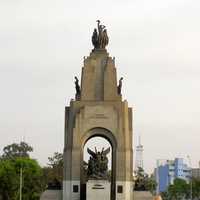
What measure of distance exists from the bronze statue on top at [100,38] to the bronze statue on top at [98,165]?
7.97 meters

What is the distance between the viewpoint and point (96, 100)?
52.7m

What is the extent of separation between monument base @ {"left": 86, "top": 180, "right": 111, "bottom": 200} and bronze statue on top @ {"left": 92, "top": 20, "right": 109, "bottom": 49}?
34.5 feet

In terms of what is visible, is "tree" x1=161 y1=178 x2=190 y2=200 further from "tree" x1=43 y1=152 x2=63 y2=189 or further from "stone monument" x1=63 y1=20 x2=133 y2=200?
"stone monument" x1=63 y1=20 x2=133 y2=200

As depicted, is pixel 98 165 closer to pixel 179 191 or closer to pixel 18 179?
pixel 18 179

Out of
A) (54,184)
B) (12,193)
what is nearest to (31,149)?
(12,193)

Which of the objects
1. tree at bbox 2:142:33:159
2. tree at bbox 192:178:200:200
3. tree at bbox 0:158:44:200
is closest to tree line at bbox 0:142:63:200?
tree at bbox 0:158:44:200

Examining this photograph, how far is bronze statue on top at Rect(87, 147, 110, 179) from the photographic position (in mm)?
51094

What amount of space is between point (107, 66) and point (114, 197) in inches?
376

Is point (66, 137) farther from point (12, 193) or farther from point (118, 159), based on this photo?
point (12, 193)

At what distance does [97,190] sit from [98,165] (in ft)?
6.49

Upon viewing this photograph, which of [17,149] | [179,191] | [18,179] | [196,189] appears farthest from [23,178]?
[179,191]

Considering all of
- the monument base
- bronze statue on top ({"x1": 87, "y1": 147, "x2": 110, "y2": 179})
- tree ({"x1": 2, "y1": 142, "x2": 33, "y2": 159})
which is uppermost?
tree ({"x1": 2, "y1": 142, "x2": 33, "y2": 159})

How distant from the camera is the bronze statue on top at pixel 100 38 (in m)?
54.5

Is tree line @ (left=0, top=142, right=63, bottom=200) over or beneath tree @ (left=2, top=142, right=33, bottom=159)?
beneath
